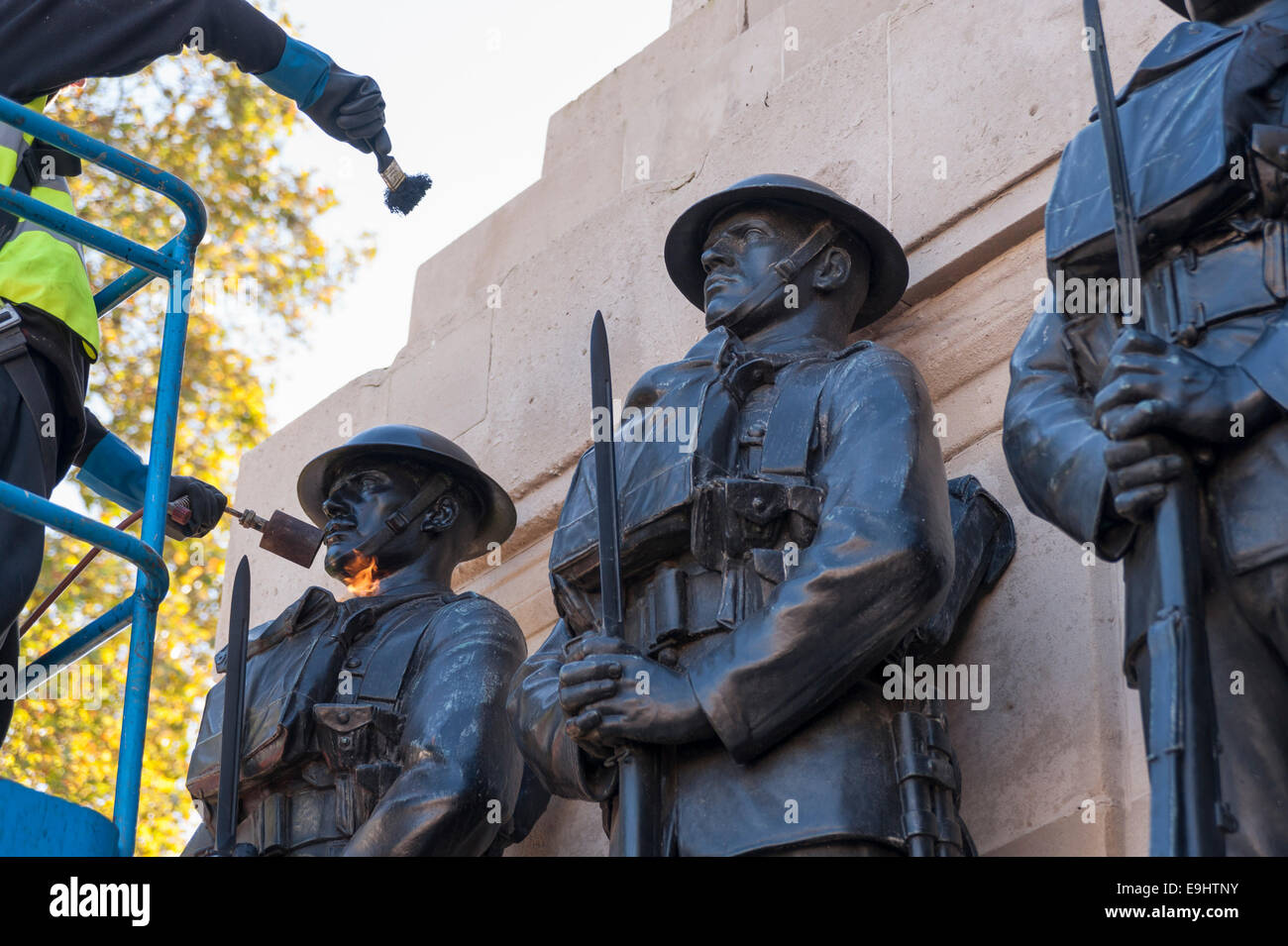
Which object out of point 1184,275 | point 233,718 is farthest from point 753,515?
point 233,718

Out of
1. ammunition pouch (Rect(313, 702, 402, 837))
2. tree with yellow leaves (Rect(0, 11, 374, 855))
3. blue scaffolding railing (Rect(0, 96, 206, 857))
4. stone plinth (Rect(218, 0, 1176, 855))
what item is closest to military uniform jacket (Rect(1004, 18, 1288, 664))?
stone plinth (Rect(218, 0, 1176, 855))

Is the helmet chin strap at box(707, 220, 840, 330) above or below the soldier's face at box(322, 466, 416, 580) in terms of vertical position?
above

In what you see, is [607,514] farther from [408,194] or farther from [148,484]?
[408,194]

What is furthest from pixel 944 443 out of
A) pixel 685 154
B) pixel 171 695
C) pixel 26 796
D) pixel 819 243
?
pixel 171 695

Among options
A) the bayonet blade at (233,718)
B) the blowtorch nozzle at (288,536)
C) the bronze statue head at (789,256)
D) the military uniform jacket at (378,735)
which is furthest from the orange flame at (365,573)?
the bronze statue head at (789,256)

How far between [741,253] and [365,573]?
5.16ft

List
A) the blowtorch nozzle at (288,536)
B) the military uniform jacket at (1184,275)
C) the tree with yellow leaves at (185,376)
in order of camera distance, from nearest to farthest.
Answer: the military uniform jacket at (1184,275), the blowtorch nozzle at (288,536), the tree with yellow leaves at (185,376)

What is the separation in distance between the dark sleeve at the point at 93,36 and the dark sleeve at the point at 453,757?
1778 mm

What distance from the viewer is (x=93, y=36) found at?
265 inches

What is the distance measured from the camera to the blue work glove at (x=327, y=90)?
7.54 meters

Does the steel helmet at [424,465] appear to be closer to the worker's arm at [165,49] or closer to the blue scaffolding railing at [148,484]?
the worker's arm at [165,49]

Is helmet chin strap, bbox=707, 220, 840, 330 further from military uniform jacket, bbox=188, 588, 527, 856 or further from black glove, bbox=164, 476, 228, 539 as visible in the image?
black glove, bbox=164, 476, 228, 539

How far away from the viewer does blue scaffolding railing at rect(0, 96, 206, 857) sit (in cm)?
522

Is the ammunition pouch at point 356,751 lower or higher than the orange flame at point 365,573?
lower
